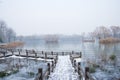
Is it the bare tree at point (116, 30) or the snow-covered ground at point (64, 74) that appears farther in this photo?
the bare tree at point (116, 30)

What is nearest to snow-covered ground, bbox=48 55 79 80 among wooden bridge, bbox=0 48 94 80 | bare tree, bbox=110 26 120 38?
wooden bridge, bbox=0 48 94 80

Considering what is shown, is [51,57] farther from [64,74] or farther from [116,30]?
[116,30]

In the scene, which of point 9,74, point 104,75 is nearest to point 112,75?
point 104,75

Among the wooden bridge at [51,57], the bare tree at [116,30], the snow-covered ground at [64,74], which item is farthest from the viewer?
the bare tree at [116,30]

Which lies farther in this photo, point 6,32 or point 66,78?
point 6,32

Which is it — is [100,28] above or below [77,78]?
above

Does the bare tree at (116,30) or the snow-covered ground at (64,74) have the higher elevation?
the bare tree at (116,30)

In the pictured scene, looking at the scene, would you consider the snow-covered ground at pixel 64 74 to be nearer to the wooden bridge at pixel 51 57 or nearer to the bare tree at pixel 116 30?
the wooden bridge at pixel 51 57

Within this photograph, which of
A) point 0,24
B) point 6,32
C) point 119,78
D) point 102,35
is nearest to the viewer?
point 119,78

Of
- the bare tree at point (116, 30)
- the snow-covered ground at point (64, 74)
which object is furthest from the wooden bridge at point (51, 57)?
the bare tree at point (116, 30)

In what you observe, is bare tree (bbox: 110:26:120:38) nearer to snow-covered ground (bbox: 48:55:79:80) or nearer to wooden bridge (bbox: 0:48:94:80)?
wooden bridge (bbox: 0:48:94:80)

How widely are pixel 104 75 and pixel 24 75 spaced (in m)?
7.57

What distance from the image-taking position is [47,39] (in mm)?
120625

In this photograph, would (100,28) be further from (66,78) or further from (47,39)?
(66,78)
